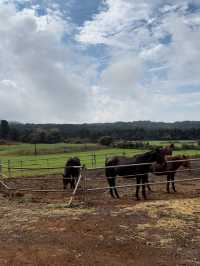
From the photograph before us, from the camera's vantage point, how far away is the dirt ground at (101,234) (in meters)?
5.03

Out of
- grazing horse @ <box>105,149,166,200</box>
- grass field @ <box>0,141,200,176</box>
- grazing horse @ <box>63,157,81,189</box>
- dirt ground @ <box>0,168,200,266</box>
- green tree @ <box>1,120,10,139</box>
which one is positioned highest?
green tree @ <box>1,120,10,139</box>

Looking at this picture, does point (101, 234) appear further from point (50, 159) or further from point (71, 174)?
point (50, 159)

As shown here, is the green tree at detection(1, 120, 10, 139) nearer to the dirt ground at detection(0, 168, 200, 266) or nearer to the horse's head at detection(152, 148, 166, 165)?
the horse's head at detection(152, 148, 166, 165)

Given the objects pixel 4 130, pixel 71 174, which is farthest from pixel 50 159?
pixel 4 130

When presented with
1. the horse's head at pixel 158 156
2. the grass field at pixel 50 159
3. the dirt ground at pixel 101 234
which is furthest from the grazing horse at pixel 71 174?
the dirt ground at pixel 101 234

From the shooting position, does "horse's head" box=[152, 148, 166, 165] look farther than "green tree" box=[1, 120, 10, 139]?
No

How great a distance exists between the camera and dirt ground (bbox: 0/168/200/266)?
503 cm

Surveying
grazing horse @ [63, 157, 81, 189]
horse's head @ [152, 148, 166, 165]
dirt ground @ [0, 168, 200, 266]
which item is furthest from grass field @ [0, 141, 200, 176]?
dirt ground @ [0, 168, 200, 266]

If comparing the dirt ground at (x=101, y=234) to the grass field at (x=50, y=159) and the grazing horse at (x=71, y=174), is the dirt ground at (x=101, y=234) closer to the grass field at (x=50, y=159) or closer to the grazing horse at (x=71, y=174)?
the grass field at (x=50, y=159)

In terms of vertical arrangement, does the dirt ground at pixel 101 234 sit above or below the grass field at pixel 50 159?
above

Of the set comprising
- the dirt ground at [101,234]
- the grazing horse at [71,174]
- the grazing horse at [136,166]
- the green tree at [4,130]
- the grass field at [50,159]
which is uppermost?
the green tree at [4,130]

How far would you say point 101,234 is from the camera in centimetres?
610

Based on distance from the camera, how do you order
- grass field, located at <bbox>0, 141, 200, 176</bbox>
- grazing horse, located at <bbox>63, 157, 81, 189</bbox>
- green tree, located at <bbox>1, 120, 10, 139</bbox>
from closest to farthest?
grazing horse, located at <bbox>63, 157, 81, 189</bbox> < grass field, located at <bbox>0, 141, 200, 176</bbox> < green tree, located at <bbox>1, 120, 10, 139</bbox>

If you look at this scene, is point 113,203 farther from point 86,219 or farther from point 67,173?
point 67,173
